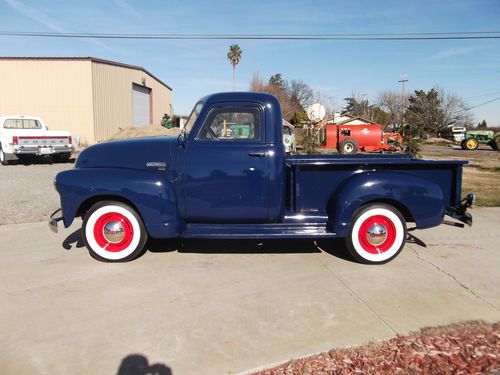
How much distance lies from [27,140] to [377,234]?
13220mm

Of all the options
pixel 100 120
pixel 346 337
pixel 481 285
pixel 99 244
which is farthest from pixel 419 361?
pixel 100 120

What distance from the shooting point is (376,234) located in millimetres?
4383

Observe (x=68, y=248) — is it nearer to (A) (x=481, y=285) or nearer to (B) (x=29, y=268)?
(B) (x=29, y=268)

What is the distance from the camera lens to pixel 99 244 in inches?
176

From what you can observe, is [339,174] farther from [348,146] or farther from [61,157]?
[348,146]

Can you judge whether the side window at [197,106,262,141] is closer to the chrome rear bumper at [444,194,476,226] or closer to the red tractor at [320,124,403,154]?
the chrome rear bumper at [444,194,476,226]

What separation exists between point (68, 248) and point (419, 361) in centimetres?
432

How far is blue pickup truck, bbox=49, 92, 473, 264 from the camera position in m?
4.28

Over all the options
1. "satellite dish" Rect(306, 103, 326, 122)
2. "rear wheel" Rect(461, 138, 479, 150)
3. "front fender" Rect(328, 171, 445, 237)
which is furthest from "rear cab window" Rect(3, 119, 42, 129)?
"rear wheel" Rect(461, 138, 479, 150)

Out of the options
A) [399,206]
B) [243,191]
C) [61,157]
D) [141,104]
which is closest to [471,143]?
[141,104]

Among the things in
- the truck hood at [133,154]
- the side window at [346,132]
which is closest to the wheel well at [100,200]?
the truck hood at [133,154]

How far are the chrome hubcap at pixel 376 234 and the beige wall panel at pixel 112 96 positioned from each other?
23.2 metres

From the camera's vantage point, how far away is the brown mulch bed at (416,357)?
2.51 metres

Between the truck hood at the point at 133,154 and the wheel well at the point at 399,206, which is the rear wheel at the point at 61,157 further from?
the wheel well at the point at 399,206
